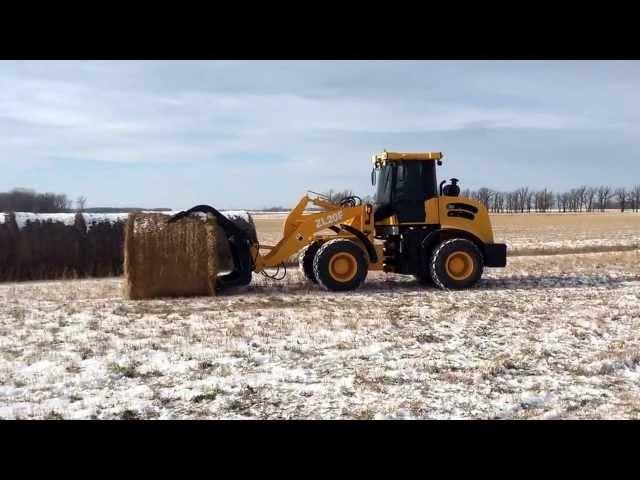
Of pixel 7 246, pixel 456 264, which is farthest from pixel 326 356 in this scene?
pixel 7 246

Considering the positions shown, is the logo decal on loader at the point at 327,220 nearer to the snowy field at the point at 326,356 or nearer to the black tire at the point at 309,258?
the black tire at the point at 309,258

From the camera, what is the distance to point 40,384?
5824 millimetres

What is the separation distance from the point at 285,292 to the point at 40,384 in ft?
21.5

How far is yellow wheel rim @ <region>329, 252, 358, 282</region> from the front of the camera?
39.5 ft

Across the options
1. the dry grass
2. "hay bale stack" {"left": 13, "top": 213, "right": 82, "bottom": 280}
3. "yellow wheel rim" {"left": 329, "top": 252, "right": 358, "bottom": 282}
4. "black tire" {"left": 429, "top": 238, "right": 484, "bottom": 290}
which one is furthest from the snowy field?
"hay bale stack" {"left": 13, "top": 213, "right": 82, "bottom": 280}

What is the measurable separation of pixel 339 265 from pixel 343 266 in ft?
0.29

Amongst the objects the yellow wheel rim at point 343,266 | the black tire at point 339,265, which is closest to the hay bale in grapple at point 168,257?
the black tire at point 339,265

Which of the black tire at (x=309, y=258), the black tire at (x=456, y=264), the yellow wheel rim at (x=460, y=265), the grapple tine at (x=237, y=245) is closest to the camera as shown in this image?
the grapple tine at (x=237, y=245)

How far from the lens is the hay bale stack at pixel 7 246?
15.2 meters

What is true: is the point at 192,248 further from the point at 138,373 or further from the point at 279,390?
the point at 279,390

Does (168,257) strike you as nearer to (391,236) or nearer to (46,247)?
(391,236)

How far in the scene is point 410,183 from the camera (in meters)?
12.7

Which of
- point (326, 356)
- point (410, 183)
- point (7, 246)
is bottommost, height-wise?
point (326, 356)
